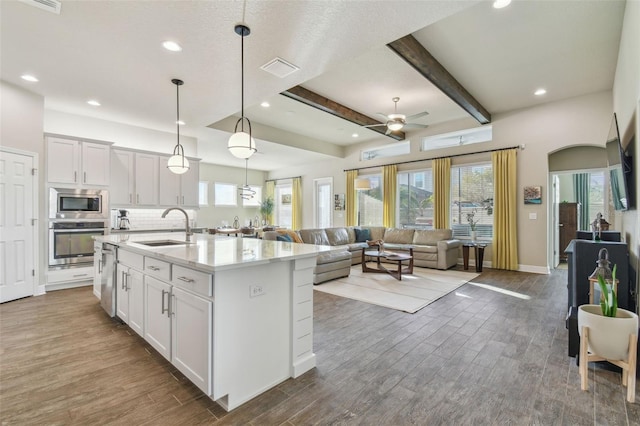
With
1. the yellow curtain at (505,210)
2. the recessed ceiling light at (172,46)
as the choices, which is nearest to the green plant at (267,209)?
the yellow curtain at (505,210)

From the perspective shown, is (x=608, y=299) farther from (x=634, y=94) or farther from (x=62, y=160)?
(x=62, y=160)

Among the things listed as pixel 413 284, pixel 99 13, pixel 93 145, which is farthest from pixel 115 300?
pixel 413 284

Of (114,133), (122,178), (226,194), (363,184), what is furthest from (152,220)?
(363,184)

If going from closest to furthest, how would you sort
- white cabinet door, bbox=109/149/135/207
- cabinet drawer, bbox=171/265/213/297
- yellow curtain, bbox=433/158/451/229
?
cabinet drawer, bbox=171/265/213/297 < white cabinet door, bbox=109/149/135/207 < yellow curtain, bbox=433/158/451/229

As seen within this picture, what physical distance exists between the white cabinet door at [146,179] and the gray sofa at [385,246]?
250 centimetres

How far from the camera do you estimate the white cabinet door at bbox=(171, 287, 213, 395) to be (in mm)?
1747

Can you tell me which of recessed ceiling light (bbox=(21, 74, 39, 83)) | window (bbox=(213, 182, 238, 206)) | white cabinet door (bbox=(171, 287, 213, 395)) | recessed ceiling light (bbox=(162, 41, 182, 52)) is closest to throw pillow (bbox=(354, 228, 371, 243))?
window (bbox=(213, 182, 238, 206))

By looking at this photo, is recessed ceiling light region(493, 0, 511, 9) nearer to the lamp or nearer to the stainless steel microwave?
the lamp

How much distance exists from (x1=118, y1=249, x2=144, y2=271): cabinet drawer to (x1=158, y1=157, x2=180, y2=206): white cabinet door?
10.8 ft

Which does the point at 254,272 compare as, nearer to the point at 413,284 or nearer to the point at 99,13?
the point at 99,13

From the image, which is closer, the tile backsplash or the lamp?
the tile backsplash

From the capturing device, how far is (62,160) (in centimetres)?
472

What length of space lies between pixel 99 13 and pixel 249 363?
3.19 meters

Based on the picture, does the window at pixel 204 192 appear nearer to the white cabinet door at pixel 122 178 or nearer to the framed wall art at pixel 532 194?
the white cabinet door at pixel 122 178
